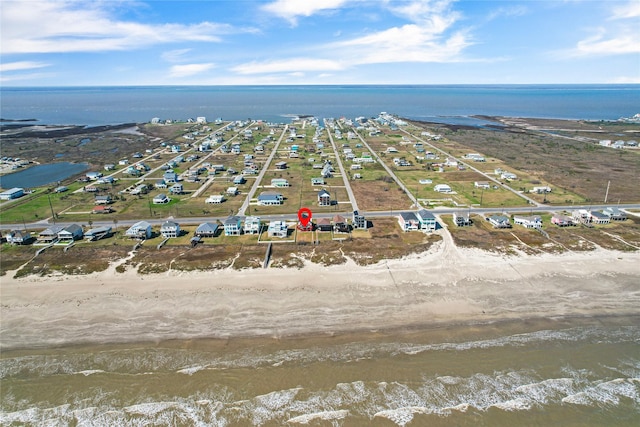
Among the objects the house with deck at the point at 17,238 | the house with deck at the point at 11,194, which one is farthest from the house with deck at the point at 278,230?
the house with deck at the point at 11,194

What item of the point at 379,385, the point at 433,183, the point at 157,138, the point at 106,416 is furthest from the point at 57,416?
the point at 157,138

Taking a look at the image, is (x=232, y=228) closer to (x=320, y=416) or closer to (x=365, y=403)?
(x=320, y=416)

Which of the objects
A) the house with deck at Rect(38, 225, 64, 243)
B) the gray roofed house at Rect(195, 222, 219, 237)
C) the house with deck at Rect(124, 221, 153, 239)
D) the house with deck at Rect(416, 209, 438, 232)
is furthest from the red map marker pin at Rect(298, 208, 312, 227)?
the house with deck at Rect(38, 225, 64, 243)

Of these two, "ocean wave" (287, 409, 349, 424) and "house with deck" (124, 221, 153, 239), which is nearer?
"ocean wave" (287, 409, 349, 424)

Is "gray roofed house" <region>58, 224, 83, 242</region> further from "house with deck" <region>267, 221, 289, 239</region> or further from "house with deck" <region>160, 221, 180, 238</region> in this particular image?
"house with deck" <region>267, 221, 289, 239</region>

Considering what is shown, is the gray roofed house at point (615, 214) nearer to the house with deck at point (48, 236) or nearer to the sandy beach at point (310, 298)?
the sandy beach at point (310, 298)

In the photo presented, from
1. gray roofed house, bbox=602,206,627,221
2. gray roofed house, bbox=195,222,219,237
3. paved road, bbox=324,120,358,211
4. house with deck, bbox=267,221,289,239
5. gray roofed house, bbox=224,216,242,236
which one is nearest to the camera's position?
house with deck, bbox=267,221,289,239
